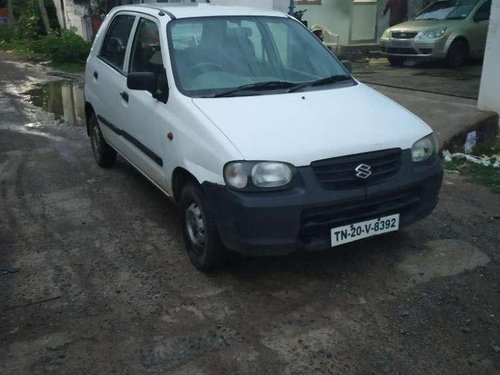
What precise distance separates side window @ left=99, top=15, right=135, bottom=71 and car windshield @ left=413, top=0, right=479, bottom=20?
10074 millimetres

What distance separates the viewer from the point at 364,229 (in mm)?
3668

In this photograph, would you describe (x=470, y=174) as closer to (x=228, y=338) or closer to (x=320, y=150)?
(x=320, y=150)

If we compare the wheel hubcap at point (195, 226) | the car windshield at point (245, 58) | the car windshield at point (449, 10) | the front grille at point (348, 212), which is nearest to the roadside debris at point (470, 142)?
the car windshield at point (245, 58)

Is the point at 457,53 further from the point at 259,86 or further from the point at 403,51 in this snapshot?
the point at 259,86

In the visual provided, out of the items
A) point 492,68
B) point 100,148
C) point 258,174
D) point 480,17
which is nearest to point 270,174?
point 258,174

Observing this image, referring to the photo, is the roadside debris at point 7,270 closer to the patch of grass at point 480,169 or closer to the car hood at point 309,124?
the car hood at point 309,124

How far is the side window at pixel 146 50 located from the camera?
4535 millimetres

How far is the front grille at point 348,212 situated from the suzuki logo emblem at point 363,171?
0.53 ft

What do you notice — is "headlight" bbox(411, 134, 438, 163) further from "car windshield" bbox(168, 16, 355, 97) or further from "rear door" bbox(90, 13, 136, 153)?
"rear door" bbox(90, 13, 136, 153)

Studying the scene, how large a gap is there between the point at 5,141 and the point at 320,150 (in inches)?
224

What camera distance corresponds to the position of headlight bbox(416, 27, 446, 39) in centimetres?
1264

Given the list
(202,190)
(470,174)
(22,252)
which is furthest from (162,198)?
(470,174)

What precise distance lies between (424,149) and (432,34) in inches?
386

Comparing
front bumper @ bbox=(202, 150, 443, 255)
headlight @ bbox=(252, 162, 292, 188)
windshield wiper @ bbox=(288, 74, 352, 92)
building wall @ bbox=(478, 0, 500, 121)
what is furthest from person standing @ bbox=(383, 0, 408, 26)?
headlight @ bbox=(252, 162, 292, 188)
